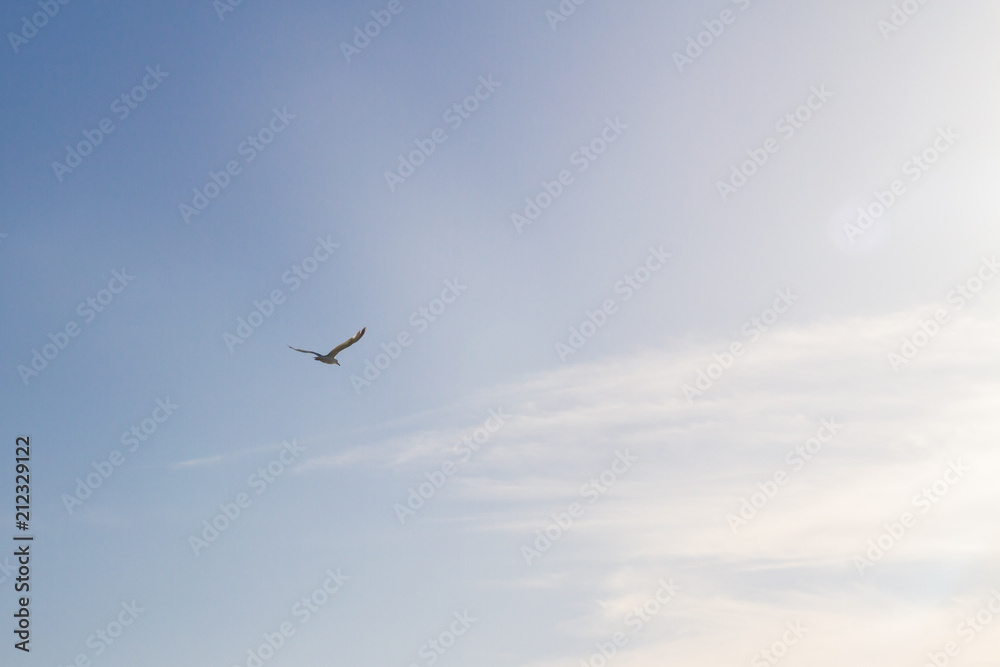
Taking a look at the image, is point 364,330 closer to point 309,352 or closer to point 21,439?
point 309,352

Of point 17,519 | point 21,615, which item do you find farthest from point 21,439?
point 21,615

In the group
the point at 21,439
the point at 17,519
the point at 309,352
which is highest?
the point at 309,352

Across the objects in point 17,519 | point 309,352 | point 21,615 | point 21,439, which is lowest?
point 21,615

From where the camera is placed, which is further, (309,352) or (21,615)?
(21,615)

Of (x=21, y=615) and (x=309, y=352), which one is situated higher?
(x=309, y=352)

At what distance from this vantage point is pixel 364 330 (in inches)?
1864

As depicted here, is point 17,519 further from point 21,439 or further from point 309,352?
point 309,352

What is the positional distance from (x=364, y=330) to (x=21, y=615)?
91.3 ft

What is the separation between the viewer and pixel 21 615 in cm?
5272

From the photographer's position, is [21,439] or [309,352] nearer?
[309,352]

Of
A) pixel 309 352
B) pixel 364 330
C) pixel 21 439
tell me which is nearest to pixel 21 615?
pixel 21 439

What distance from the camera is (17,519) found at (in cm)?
5175

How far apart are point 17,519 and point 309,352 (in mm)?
20741

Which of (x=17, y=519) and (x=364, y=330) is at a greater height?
(x=364, y=330)
